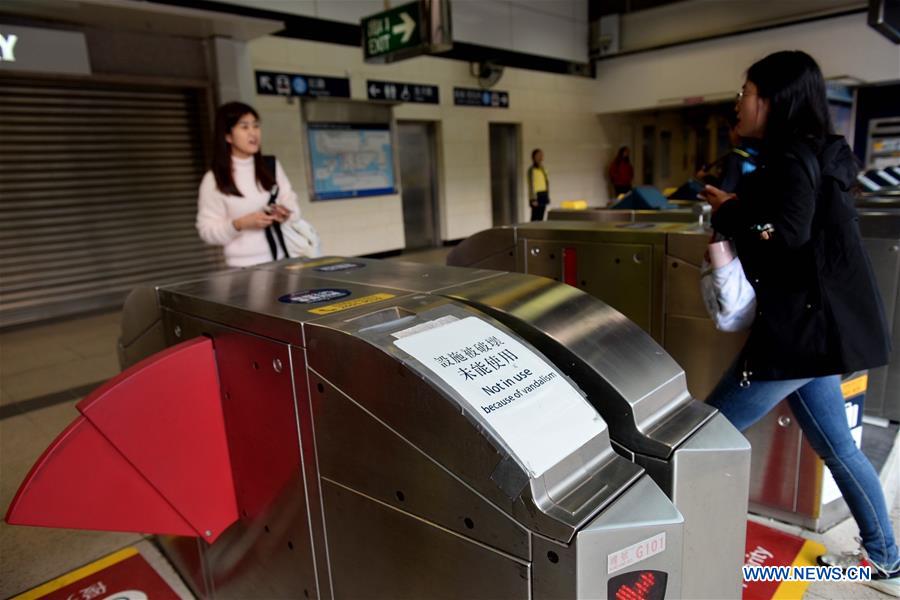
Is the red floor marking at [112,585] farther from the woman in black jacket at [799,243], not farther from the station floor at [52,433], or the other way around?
the woman in black jacket at [799,243]

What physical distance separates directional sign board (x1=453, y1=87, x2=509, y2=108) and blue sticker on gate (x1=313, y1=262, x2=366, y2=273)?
754 cm

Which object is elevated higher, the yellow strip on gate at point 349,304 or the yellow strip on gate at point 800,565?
the yellow strip on gate at point 349,304

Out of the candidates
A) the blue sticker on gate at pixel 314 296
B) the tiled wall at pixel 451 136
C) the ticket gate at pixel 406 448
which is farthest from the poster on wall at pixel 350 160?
the blue sticker on gate at pixel 314 296

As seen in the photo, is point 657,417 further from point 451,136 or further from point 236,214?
point 451,136

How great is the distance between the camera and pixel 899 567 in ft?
5.33

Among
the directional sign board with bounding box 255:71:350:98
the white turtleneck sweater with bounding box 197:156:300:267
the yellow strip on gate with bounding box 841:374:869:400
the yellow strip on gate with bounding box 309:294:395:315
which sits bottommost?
the yellow strip on gate with bounding box 841:374:869:400

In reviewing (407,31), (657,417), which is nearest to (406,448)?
(657,417)

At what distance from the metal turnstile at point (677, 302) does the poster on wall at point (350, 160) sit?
5.04 m

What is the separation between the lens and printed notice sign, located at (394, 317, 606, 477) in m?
0.84

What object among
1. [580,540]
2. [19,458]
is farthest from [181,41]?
[580,540]

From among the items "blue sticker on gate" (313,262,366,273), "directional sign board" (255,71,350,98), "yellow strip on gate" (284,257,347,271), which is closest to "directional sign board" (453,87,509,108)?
"directional sign board" (255,71,350,98)

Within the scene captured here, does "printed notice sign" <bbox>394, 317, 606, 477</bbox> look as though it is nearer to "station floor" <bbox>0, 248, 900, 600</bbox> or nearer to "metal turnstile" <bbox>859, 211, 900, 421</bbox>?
"station floor" <bbox>0, 248, 900, 600</bbox>

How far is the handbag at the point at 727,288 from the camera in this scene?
145 centimetres

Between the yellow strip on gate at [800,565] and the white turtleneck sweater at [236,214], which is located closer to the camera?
the yellow strip on gate at [800,565]
